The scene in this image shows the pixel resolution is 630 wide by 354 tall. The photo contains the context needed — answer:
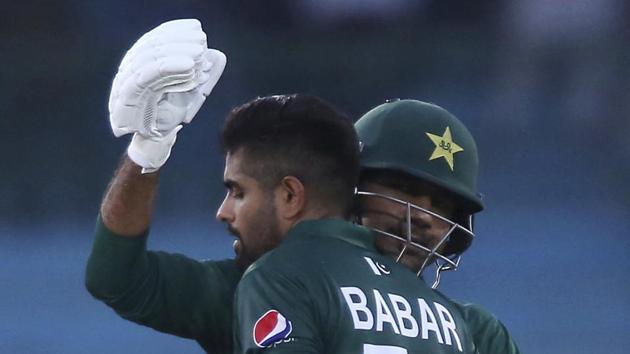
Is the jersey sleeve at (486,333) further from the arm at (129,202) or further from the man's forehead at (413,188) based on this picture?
the arm at (129,202)

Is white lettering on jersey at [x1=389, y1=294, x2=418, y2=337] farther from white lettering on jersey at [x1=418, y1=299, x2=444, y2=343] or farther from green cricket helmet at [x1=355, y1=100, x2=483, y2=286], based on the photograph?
green cricket helmet at [x1=355, y1=100, x2=483, y2=286]

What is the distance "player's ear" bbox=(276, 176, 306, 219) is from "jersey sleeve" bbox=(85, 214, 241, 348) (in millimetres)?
206

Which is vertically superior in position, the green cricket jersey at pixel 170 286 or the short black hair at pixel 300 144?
the short black hair at pixel 300 144

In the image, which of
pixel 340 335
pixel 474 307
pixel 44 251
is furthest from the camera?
pixel 44 251

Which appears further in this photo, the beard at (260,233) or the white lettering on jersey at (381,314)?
the beard at (260,233)

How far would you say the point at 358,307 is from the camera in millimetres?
2031

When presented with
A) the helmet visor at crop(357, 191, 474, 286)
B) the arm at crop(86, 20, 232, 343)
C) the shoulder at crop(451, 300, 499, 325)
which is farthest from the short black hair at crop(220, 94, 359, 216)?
the shoulder at crop(451, 300, 499, 325)

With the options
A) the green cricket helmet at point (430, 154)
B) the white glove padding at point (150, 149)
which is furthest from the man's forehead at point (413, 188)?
the white glove padding at point (150, 149)

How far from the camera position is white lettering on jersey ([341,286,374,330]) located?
2.02 metres

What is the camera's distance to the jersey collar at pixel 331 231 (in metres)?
2.12

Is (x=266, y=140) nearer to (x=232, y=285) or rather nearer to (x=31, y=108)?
(x=232, y=285)

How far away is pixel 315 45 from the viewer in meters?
6.32

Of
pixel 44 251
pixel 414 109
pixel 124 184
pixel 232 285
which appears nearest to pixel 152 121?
pixel 124 184

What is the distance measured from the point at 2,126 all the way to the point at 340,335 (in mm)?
4542
